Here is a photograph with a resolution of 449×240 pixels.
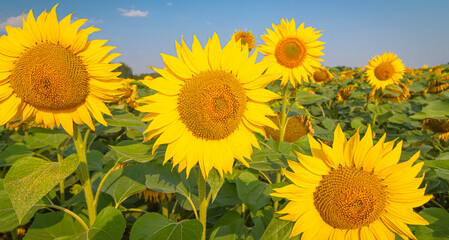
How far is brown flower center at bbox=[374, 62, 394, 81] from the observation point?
5.92m

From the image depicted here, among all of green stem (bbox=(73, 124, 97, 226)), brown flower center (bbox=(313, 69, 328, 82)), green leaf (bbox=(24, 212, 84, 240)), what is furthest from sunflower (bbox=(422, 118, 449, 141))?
brown flower center (bbox=(313, 69, 328, 82))

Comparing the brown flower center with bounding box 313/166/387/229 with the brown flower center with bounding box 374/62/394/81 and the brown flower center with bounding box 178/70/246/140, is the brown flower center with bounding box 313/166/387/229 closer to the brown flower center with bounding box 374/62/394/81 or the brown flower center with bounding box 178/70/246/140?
the brown flower center with bounding box 178/70/246/140

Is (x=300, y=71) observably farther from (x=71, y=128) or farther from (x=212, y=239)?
(x=71, y=128)

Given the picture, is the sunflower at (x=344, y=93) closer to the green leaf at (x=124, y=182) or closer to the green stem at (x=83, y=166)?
the green leaf at (x=124, y=182)

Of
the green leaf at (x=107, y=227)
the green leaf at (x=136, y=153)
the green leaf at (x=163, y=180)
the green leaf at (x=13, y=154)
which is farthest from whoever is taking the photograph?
the green leaf at (x=13, y=154)

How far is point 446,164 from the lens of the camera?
1574 mm

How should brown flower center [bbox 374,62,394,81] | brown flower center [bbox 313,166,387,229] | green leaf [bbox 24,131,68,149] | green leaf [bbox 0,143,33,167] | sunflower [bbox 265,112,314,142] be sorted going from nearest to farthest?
brown flower center [bbox 313,166,387,229], green leaf [bbox 0,143,33,167], green leaf [bbox 24,131,68,149], sunflower [bbox 265,112,314,142], brown flower center [bbox 374,62,394,81]

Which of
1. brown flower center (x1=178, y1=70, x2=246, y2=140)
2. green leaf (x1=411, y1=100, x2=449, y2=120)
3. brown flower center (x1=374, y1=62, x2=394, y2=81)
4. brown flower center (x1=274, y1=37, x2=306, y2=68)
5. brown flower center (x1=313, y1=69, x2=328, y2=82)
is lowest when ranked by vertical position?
brown flower center (x1=178, y1=70, x2=246, y2=140)

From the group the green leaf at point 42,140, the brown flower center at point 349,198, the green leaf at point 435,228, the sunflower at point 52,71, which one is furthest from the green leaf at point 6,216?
the green leaf at point 435,228

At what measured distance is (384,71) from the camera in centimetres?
592

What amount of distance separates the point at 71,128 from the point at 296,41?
281 cm

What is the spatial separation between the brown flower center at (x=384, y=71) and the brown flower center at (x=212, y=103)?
5517 mm

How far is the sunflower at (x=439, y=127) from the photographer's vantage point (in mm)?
4371

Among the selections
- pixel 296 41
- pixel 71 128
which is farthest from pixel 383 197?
pixel 296 41
